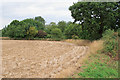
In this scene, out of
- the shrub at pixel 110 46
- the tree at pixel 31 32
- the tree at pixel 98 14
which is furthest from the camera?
the tree at pixel 31 32

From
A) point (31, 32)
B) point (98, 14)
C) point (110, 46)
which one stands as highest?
point (98, 14)

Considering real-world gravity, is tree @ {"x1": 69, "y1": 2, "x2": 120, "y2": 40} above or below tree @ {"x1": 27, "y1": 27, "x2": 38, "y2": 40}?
above

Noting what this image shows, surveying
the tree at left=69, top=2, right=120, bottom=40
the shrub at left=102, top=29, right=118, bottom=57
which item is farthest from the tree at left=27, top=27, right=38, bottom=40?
the shrub at left=102, top=29, right=118, bottom=57

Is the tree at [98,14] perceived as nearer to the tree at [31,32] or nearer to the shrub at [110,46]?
the shrub at [110,46]

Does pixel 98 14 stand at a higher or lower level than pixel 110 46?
higher

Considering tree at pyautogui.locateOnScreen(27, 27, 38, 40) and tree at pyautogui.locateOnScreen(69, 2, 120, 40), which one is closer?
tree at pyautogui.locateOnScreen(69, 2, 120, 40)

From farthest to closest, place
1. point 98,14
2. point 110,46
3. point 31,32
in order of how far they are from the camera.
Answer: point 31,32, point 98,14, point 110,46

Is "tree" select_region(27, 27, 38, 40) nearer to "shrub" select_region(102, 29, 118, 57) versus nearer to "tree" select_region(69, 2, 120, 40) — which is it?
"tree" select_region(69, 2, 120, 40)

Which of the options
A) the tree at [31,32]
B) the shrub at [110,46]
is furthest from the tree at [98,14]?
the tree at [31,32]

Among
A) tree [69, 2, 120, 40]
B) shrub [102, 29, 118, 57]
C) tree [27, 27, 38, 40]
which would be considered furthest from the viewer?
tree [27, 27, 38, 40]

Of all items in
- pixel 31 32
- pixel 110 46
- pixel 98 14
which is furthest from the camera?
pixel 31 32

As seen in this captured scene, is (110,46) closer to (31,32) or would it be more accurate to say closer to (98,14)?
(98,14)

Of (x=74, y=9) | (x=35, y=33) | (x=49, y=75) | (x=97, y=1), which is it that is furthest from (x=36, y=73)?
(x=35, y=33)

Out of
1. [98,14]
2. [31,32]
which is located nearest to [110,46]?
[98,14]
